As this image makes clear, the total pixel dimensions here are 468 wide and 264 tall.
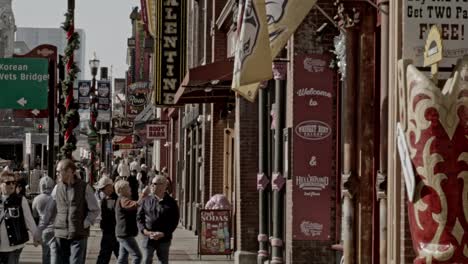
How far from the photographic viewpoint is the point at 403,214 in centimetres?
959

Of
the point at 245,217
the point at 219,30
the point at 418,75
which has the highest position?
the point at 219,30

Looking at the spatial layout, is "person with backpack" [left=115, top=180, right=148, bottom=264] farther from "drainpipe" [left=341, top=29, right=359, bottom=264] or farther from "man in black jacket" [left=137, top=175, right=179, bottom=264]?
"drainpipe" [left=341, top=29, right=359, bottom=264]

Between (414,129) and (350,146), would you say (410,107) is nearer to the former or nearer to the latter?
(414,129)

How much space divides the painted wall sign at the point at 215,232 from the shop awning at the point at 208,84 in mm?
2547

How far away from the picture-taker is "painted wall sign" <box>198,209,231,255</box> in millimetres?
22062

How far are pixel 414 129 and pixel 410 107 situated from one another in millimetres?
166

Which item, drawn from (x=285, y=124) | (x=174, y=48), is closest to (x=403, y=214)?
(x=285, y=124)

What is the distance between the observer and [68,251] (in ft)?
47.4

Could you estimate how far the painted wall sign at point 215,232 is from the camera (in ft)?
72.4

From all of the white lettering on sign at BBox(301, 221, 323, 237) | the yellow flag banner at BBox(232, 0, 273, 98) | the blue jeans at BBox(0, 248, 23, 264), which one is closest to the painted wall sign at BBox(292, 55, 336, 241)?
the white lettering on sign at BBox(301, 221, 323, 237)

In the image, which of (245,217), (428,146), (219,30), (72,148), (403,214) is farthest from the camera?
(219,30)

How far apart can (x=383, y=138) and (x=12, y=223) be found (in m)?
4.68

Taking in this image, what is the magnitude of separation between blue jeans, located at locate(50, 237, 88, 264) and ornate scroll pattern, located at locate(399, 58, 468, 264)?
721cm

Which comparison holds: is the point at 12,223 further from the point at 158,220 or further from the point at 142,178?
the point at 142,178
